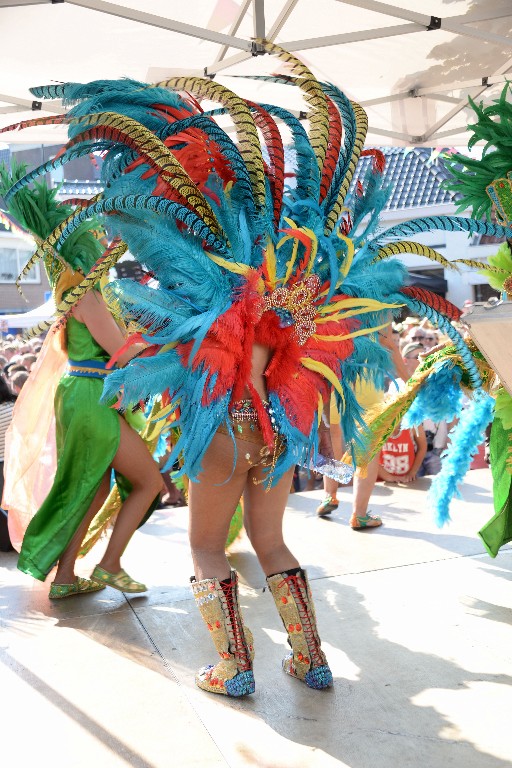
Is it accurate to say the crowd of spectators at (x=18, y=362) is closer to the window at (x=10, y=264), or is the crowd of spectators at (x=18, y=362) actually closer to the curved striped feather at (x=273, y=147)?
the curved striped feather at (x=273, y=147)

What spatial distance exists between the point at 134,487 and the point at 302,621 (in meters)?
1.37

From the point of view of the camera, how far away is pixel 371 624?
321 cm

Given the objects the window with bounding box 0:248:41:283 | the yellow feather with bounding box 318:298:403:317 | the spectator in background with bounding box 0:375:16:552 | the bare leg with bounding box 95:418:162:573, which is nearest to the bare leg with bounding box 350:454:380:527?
the bare leg with bounding box 95:418:162:573

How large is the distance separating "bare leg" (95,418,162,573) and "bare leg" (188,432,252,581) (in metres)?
1.14

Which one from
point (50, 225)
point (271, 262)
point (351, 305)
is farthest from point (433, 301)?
point (50, 225)

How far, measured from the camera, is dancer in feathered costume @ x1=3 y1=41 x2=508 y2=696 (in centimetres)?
235

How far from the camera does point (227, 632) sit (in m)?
2.58

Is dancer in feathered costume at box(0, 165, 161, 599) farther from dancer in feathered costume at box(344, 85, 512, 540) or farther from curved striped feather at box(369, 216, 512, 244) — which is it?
curved striped feather at box(369, 216, 512, 244)

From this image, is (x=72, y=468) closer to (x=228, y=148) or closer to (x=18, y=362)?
(x=228, y=148)

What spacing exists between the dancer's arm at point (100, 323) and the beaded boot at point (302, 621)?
4.31 ft

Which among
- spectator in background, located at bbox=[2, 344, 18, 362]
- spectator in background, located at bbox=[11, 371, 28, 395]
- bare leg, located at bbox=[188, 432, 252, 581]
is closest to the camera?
bare leg, located at bbox=[188, 432, 252, 581]

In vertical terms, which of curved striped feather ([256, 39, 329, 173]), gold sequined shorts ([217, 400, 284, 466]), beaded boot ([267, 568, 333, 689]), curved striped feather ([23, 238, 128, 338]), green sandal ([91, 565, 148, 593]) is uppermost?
curved striped feather ([256, 39, 329, 173])

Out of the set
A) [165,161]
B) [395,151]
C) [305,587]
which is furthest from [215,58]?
[395,151]

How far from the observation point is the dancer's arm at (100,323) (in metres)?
3.50
